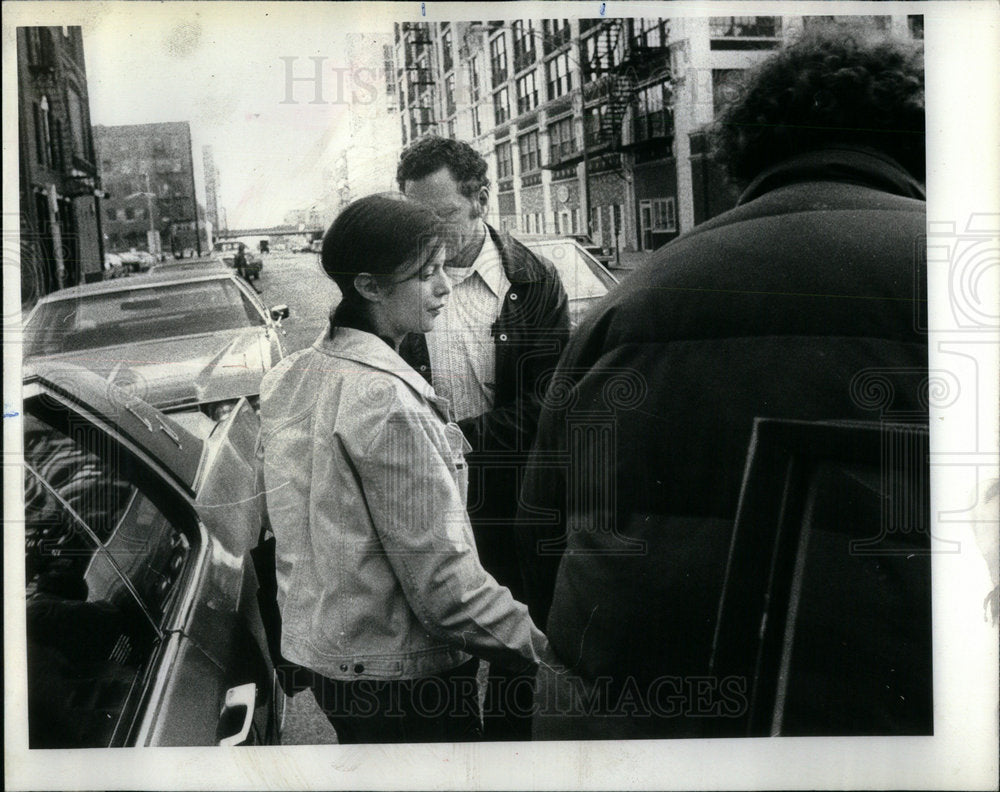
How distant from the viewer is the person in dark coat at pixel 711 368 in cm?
268

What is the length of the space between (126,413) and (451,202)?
1234 mm

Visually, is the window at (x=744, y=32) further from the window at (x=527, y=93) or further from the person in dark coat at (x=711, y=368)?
the window at (x=527, y=93)

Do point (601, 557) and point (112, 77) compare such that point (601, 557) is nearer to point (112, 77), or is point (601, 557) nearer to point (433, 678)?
point (433, 678)

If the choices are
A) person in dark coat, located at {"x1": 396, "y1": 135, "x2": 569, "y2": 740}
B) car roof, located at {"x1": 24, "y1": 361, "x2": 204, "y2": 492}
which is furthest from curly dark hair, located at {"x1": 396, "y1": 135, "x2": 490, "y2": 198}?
car roof, located at {"x1": 24, "y1": 361, "x2": 204, "y2": 492}

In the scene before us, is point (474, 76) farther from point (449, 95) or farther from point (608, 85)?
point (608, 85)

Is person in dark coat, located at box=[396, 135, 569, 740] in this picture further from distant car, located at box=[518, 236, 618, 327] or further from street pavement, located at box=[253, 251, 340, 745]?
street pavement, located at box=[253, 251, 340, 745]

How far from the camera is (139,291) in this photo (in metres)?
2.98

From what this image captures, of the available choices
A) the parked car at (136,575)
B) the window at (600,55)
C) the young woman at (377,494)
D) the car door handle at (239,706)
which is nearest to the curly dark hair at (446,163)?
the young woman at (377,494)

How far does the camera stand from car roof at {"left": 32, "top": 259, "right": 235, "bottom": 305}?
2979mm

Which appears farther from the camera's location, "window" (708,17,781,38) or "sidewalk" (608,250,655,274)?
"window" (708,17,781,38)

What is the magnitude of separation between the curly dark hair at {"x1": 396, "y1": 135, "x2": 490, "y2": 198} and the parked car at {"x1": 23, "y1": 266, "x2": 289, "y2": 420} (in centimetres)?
62

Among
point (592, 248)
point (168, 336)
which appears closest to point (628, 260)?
point (592, 248)

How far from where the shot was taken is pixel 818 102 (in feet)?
9.34

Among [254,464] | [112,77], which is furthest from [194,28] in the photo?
[254,464]
